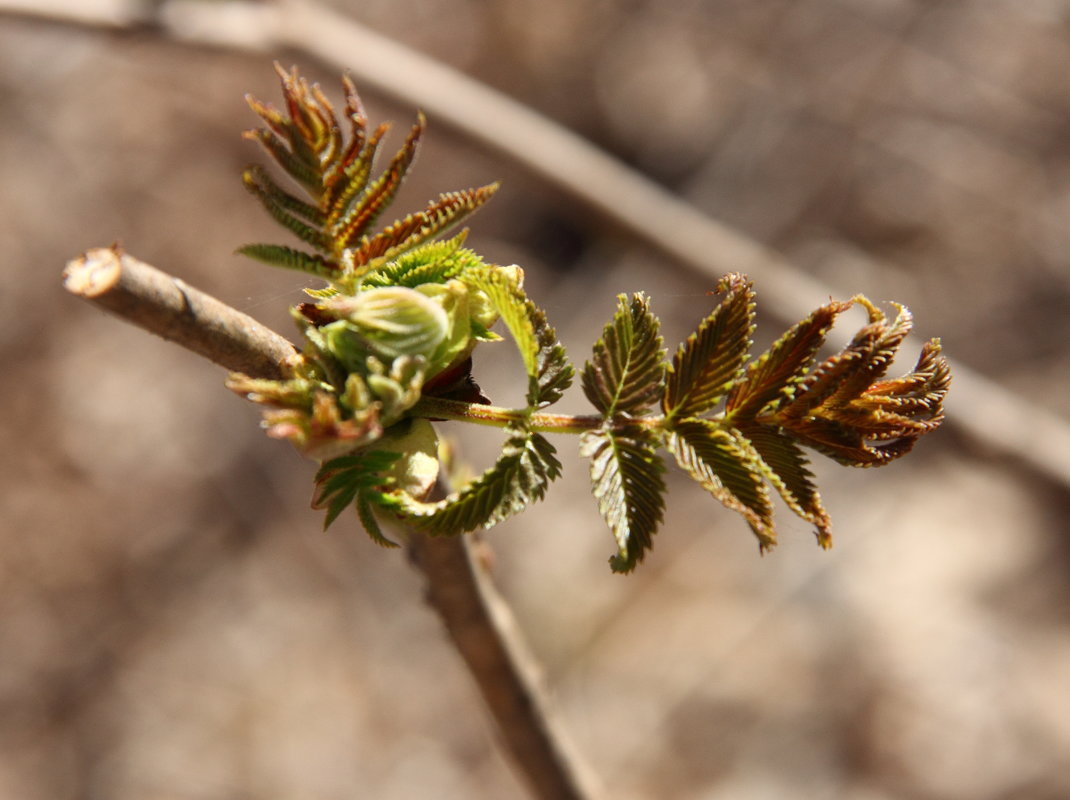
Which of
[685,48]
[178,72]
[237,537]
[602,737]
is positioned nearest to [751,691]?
[602,737]

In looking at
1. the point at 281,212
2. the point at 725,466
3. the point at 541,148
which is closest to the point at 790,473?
the point at 725,466

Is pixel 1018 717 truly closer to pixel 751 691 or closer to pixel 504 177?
pixel 751 691

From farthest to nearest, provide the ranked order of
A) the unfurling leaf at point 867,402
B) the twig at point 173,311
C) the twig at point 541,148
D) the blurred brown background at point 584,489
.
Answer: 1. the blurred brown background at point 584,489
2. the twig at point 541,148
3. the unfurling leaf at point 867,402
4. the twig at point 173,311

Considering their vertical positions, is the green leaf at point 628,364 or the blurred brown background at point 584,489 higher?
the green leaf at point 628,364

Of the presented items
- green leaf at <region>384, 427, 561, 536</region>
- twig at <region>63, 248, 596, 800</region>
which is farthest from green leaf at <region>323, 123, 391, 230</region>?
green leaf at <region>384, 427, 561, 536</region>

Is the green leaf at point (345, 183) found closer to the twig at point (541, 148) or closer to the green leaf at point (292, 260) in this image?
the green leaf at point (292, 260)

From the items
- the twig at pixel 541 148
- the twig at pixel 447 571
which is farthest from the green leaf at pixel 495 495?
the twig at pixel 541 148

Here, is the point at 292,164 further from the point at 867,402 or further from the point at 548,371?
the point at 867,402
